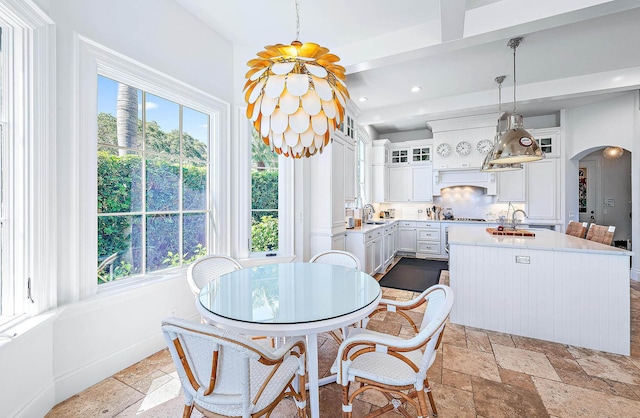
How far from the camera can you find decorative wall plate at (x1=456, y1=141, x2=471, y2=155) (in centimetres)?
563

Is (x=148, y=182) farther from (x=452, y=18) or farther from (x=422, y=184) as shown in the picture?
(x=422, y=184)

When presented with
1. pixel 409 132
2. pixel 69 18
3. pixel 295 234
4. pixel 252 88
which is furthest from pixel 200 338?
pixel 409 132

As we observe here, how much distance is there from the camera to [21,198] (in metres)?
1.54

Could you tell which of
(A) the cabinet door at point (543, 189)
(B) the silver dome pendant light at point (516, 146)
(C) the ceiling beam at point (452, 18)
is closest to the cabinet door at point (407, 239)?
(A) the cabinet door at point (543, 189)

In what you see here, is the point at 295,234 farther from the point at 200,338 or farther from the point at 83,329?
the point at 200,338

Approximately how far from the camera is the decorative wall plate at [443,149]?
5.82 m

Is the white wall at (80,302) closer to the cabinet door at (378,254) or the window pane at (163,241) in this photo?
the window pane at (163,241)

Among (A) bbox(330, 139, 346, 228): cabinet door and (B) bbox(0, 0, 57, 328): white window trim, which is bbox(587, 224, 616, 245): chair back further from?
(B) bbox(0, 0, 57, 328): white window trim

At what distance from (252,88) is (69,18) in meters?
1.30

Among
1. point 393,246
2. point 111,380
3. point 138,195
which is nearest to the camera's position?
point 111,380

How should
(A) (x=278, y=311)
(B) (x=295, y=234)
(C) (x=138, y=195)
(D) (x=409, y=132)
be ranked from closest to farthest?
(A) (x=278, y=311) < (C) (x=138, y=195) < (B) (x=295, y=234) < (D) (x=409, y=132)

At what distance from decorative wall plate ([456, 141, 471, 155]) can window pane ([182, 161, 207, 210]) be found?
5075 millimetres

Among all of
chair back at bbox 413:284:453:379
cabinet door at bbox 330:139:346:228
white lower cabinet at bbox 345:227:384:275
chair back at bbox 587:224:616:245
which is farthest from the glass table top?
chair back at bbox 587:224:616:245

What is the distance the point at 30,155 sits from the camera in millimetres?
1540
